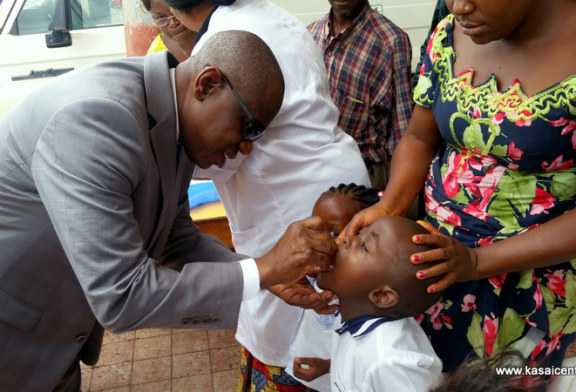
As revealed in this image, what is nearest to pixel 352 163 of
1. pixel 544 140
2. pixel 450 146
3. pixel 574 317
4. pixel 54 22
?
pixel 450 146

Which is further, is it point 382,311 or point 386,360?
point 382,311

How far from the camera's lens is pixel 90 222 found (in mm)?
1330

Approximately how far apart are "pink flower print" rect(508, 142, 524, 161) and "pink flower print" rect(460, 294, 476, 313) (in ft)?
1.43

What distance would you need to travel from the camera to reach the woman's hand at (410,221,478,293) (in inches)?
58.1

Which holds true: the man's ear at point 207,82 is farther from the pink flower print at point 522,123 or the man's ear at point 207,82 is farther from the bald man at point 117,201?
the pink flower print at point 522,123

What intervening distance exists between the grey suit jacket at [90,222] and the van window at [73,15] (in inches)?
148

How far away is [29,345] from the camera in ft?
5.37

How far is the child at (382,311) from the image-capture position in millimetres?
1511

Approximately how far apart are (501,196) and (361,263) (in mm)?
457

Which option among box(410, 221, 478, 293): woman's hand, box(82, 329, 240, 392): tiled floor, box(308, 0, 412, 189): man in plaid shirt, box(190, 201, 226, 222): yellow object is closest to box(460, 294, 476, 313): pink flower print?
box(410, 221, 478, 293): woman's hand

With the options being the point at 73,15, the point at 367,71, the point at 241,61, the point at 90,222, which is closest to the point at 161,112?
the point at 241,61

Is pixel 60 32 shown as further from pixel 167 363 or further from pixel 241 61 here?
pixel 241 61

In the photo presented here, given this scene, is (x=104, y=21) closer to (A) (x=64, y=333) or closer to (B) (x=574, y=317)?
(A) (x=64, y=333)

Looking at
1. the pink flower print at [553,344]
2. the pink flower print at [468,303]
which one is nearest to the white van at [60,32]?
the pink flower print at [468,303]
